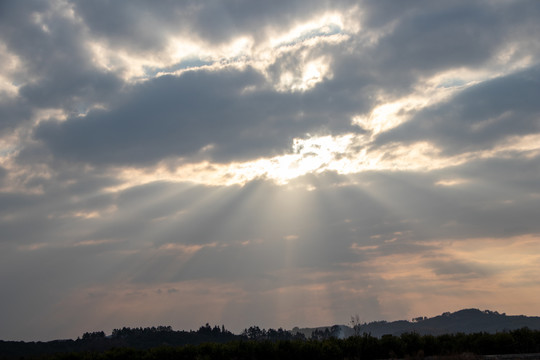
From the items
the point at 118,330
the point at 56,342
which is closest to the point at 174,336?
the point at 118,330

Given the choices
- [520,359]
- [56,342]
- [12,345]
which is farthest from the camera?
[56,342]

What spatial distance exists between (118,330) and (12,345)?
40.8 meters

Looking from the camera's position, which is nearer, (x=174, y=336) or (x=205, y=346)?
(x=205, y=346)

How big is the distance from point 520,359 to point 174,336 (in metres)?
102

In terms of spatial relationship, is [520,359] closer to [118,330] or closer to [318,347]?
[318,347]

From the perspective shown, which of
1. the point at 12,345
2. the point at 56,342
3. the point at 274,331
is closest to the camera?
the point at 12,345

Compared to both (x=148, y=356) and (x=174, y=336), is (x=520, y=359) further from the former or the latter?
(x=174, y=336)

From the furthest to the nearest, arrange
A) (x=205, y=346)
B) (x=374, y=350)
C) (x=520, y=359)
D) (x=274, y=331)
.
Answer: (x=274, y=331), (x=374, y=350), (x=205, y=346), (x=520, y=359)

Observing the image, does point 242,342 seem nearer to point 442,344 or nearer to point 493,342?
point 442,344

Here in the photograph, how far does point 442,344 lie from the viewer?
1407 inches

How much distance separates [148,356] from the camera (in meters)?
31.0

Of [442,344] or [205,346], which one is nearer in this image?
[205,346]

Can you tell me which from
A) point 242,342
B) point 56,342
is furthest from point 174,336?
point 242,342

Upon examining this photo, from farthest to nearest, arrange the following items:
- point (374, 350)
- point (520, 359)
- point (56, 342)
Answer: point (56, 342) < point (374, 350) < point (520, 359)
